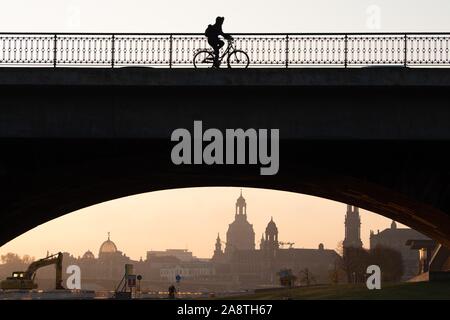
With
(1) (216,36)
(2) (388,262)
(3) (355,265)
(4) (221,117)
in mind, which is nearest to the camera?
(4) (221,117)

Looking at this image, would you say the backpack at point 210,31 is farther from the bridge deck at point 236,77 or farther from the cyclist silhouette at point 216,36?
the bridge deck at point 236,77

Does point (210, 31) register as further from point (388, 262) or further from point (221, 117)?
point (388, 262)

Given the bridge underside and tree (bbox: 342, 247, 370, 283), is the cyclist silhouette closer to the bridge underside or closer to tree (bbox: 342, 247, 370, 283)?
the bridge underside

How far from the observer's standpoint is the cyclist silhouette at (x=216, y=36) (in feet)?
114

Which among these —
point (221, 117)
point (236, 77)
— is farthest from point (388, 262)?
point (236, 77)

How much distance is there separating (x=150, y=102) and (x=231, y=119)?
2.77 m

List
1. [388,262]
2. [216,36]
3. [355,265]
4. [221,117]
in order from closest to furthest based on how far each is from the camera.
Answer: [221,117] < [216,36] < [355,265] < [388,262]

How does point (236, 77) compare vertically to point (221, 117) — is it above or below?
above

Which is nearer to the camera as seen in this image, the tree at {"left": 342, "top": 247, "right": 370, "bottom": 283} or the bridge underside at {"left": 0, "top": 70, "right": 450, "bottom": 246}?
the bridge underside at {"left": 0, "top": 70, "right": 450, "bottom": 246}

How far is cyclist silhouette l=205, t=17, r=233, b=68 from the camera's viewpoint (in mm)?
34844

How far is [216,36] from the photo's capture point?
34969 mm

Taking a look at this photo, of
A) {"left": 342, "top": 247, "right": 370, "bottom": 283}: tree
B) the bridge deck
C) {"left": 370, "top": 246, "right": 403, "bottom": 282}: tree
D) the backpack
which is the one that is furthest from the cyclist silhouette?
{"left": 370, "top": 246, "right": 403, "bottom": 282}: tree
